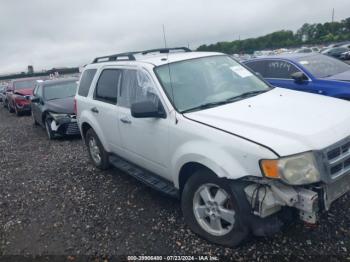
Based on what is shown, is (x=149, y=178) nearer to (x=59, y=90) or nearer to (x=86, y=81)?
(x=86, y=81)

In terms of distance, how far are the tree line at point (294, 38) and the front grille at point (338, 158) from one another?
59257 mm

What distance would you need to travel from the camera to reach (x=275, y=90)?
13.9 feet

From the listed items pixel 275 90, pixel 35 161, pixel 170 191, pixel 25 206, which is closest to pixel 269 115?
pixel 275 90

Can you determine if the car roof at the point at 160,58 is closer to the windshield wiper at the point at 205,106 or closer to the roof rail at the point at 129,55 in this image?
the roof rail at the point at 129,55

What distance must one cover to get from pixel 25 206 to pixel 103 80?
7.09ft

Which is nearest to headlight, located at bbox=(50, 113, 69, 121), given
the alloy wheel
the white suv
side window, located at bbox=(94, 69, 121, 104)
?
side window, located at bbox=(94, 69, 121, 104)

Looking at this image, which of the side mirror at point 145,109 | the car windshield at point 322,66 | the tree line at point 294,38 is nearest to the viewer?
the side mirror at point 145,109

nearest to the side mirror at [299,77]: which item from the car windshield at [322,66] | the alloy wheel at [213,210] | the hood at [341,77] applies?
→ the car windshield at [322,66]

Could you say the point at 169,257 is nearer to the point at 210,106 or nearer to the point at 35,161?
the point at 210,106

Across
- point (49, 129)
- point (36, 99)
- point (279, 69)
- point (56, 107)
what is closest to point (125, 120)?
point (279, 69)

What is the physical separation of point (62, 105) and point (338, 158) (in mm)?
7432

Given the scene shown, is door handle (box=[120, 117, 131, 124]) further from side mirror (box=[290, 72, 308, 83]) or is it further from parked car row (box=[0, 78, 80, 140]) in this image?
parked car row (box=[0, 78, 80, 140])

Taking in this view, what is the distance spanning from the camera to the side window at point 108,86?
4.77m

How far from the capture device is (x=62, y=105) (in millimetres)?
8852
